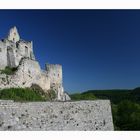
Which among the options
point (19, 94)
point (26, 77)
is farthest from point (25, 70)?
point (19, 94)

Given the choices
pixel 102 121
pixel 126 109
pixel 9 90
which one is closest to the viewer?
pixel 102 121

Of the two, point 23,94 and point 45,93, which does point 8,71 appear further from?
point 45,93

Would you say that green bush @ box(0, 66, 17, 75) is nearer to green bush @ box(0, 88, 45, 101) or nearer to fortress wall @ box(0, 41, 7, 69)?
fortress wall @ box(0, 41, 7, 69)

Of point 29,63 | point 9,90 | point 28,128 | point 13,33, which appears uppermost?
point 13,33

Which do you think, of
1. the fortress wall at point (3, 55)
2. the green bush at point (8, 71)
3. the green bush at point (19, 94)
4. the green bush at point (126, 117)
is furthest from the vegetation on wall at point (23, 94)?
the green bush at point (126, 117)

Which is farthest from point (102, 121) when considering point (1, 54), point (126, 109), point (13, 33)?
point (126, 109)

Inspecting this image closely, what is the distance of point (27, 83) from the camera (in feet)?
87.2

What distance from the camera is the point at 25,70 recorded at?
2659 cm

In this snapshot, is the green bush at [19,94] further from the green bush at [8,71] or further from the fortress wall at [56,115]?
the fortress wall at [56,115]

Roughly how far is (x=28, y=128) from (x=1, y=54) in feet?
39.5

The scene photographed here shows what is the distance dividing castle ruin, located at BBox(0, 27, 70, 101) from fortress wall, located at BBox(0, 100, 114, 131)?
676 centimetres

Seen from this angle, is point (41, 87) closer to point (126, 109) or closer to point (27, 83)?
point (27, 83)

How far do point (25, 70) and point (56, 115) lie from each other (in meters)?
9.06

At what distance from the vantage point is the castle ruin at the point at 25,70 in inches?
1004
